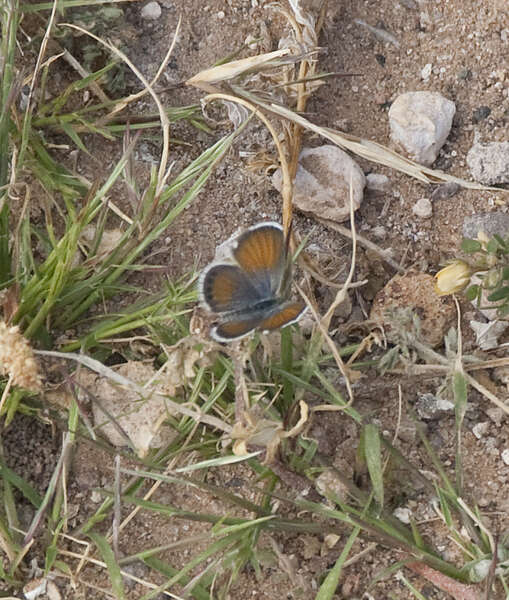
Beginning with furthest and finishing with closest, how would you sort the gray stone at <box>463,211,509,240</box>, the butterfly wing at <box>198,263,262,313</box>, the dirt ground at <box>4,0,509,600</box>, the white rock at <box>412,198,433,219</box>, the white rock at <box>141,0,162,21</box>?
1. the white rock at <box>141,0,162,21</box>
2. the white rock at <box>412,198,433,219</box>
3. the gray stone at <box>463,211,509,240</box>
4. the dirt ground at <box>4,0,509,600</box>
5. the butterfly wing at <box>198,263,262,313</box>

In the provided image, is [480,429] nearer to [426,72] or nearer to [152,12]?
[426,72]

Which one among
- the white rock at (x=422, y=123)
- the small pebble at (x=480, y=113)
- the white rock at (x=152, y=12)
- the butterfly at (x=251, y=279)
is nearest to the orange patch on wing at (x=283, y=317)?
the butterfly at (x=251, y=279)

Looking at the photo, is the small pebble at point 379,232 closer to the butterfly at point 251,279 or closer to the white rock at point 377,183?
the white rock at point 377,183

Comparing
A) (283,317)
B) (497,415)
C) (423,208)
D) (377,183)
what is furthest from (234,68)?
(497,415)

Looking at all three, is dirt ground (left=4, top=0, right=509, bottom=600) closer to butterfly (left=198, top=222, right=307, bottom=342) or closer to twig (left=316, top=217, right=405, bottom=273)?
twig (left=316, top=217, right=405, bottom=273)

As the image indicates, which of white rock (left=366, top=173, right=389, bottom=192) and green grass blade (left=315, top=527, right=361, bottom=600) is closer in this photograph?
green grass blade (left=315, top=527, right=361, bottom=600)

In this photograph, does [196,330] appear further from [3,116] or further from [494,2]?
[494,2]

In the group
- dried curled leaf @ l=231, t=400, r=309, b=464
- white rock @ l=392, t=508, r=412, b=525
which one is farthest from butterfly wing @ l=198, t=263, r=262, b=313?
white rock @ l=392, t=508, r=412, b=525
